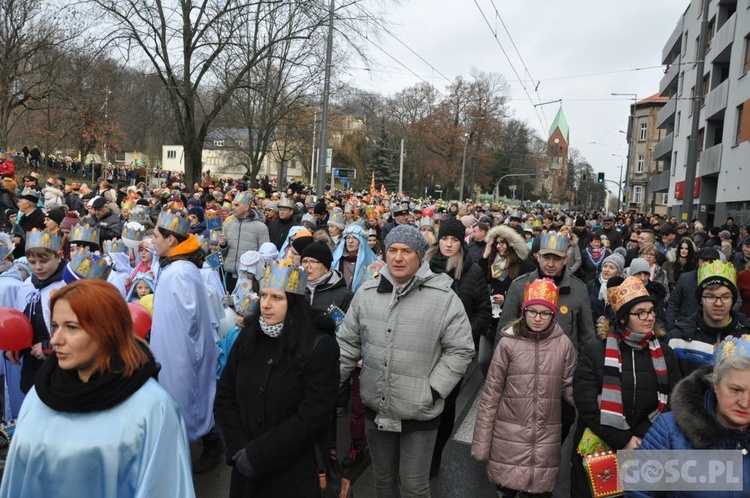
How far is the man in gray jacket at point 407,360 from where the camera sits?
3.47 metres

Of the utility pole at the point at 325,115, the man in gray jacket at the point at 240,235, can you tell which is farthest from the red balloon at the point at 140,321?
the utility pole at the point at 325,115

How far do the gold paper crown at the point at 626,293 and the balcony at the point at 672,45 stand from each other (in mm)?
45495

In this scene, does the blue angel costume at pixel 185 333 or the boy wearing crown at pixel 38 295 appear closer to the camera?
the blue angel costume at pixel 185 333

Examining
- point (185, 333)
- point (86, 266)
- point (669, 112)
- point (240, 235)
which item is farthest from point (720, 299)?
point (669, 112)

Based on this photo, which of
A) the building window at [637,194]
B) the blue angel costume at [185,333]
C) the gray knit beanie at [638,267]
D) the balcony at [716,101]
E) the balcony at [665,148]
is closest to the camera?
the blue angel costume at [185,333]

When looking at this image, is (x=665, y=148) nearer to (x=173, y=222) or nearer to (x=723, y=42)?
(x=723, y=42)

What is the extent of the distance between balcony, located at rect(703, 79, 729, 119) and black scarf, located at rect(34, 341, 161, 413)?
92.2 ft

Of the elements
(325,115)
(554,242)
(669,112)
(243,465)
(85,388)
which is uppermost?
(669,112)

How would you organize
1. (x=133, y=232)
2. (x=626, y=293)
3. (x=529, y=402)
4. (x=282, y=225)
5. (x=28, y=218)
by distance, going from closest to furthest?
1. (x=626, y=293)
2. (x=529, y=402)
3. (x=133, y=232)
4. (x=28, y=218)
5. (x=282, y=225)

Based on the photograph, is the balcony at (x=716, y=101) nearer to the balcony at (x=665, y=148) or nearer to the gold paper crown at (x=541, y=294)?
the balcony at (x=665, y=148)

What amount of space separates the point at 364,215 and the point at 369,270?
831cm

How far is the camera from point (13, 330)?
3971mm

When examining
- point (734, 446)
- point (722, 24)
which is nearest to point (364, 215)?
point (734, 446)

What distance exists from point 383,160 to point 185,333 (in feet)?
215
